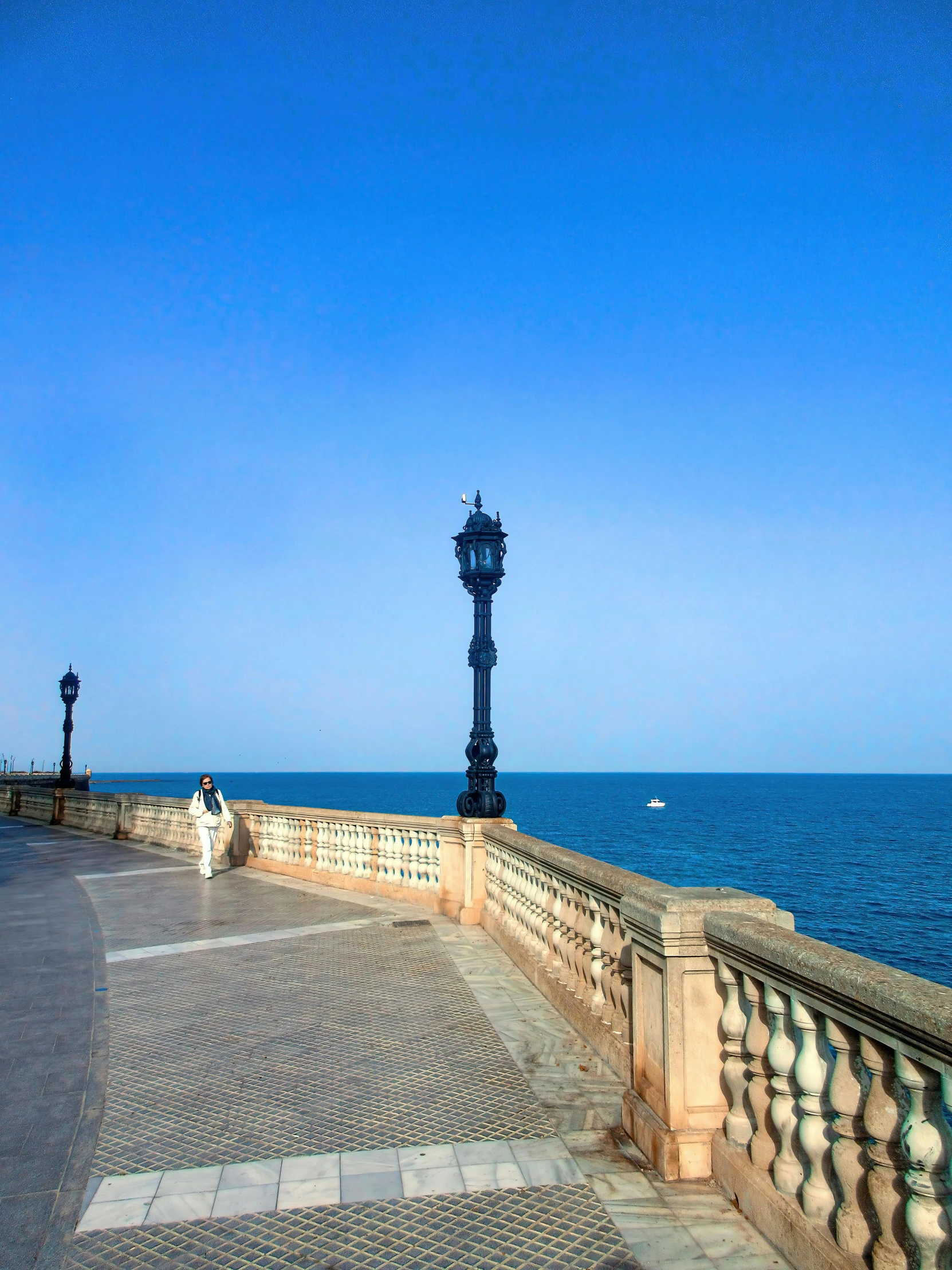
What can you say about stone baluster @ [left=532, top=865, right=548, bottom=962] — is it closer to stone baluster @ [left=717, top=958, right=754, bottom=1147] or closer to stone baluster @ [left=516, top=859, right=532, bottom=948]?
stone baluster @ [left=516, top=859, right=532, bottom=948]

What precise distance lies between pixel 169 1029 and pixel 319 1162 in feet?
9.04

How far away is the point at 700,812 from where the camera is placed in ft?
373

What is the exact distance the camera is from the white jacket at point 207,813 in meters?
15.5

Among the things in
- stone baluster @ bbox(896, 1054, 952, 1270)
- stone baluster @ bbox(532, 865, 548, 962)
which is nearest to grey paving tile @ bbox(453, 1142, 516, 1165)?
stone baluster @ bbox(896, 1054, 952, 1270)

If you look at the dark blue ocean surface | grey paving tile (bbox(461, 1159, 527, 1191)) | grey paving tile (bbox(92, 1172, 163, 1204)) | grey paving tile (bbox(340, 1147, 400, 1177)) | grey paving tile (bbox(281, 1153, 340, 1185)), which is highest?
grey paving tile (bbox(461, 1159, 527, 1191))

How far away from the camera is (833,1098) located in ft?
10.4

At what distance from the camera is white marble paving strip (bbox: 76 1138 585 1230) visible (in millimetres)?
4156

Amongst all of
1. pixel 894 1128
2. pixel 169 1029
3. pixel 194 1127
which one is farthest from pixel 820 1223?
pixel 169 1029

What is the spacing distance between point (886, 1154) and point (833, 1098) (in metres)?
0.24

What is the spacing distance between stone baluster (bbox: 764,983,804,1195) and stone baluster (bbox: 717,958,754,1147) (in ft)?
1.18

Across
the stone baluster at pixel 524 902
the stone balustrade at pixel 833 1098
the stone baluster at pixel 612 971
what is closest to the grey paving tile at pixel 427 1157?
the stone balustrade at pixel 833 1098

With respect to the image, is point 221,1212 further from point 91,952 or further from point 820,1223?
point 91,952

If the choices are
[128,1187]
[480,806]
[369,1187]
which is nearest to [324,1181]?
[369,1187]

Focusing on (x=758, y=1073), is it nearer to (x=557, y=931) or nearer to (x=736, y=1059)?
(x=736, y=1059)
